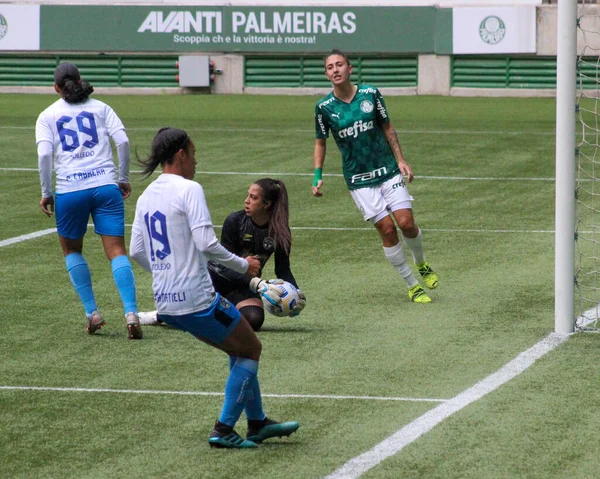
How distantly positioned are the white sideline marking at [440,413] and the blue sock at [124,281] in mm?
2976

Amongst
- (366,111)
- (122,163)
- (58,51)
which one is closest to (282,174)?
(366,111)

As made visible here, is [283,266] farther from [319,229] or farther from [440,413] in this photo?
[319,229]

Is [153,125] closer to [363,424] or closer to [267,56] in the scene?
[267,56]

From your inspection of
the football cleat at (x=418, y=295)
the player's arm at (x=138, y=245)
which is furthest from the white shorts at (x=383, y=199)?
the player's arm at (x=138, y=245)

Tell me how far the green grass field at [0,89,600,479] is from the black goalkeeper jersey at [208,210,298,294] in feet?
1.62

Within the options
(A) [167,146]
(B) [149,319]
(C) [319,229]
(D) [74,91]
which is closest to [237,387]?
(A) [167,146]

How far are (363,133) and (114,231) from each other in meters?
2.68

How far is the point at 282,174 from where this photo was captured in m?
21.5

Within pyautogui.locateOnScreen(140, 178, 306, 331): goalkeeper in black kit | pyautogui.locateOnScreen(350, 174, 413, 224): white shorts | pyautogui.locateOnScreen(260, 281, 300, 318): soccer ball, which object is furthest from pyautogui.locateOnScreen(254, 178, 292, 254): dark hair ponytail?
pyautogui.locateOnScreen(350, 174, 413, 224): white shorts

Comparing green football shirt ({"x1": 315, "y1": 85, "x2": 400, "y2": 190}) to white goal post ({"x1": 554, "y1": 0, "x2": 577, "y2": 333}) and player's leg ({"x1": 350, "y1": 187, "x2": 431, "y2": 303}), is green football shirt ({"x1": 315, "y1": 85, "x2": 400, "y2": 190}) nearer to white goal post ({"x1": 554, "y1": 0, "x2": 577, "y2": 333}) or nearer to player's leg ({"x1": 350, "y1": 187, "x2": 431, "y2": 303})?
player's leg ({"x1": 350, "y1": 187, "x2": 431, "y2": 303})

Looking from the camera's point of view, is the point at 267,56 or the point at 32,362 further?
the point at 267,56

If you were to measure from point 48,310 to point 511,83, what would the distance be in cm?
2717

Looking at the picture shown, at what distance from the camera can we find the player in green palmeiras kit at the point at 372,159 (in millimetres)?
11758

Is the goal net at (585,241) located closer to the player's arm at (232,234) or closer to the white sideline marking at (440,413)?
the white sideline marking at (440,413)
